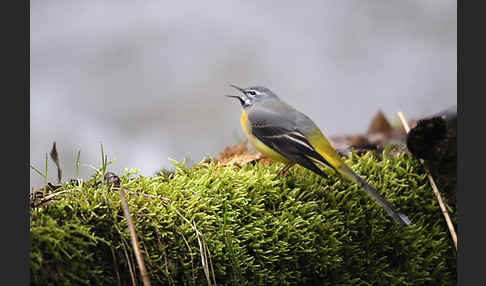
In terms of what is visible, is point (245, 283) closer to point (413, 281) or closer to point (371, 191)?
point (371, 191)

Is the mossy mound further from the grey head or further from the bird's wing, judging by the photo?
the grey head

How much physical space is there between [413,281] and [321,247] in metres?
0.87

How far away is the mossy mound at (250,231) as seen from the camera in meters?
2.00

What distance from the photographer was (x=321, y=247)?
2.63 meters

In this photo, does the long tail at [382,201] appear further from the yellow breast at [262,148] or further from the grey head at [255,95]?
the grey head at [255,95]

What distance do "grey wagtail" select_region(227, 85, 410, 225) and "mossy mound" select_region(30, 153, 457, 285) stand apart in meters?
0.12

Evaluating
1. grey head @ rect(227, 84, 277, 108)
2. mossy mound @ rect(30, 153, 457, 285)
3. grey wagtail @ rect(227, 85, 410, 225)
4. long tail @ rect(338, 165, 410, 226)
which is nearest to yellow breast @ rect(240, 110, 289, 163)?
grey wagtail @ rect(227, 85, 410, 225)

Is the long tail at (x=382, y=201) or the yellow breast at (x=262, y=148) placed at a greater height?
the yellow breast at (x=262, y=148)

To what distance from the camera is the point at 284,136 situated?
314 centimetres

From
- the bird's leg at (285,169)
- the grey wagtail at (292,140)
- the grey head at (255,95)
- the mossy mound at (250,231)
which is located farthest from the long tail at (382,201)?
the grey head at (255,95)

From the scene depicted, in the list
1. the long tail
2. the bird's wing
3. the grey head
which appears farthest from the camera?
the grey head

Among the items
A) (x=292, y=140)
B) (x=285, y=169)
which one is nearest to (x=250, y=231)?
(x=285, y=169)

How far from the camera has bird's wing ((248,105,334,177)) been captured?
9.61ft

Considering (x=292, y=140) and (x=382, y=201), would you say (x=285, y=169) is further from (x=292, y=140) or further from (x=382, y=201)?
(x=382, y=201)
